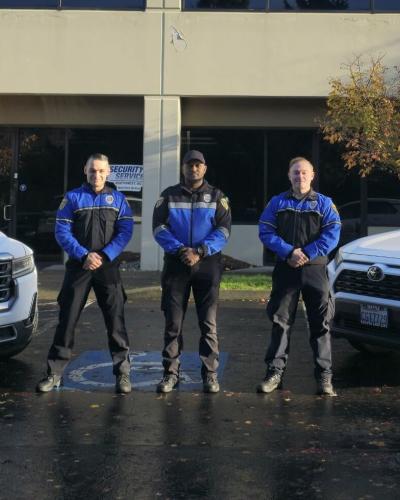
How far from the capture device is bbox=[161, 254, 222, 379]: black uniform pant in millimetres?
6043

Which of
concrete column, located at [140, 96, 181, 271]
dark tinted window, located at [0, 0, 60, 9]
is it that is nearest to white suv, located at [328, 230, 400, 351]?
concrete column, located at [140, 96, 181, 271]

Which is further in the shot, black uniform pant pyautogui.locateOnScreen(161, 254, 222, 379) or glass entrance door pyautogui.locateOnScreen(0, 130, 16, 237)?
glass entrance door pyautogui.locateOnScreen(0, 130, 16, 237)

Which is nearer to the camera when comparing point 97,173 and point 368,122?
point 97,173

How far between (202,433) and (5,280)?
7.42 feet

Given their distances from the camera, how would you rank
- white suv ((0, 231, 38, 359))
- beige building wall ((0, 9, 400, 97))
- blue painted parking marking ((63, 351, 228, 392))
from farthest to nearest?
beige building wall ((0, 9, 400, 97)) → blue painted parking marking ((63, 351, 228, 392)) → white suv ((0, 231, 38, 359))

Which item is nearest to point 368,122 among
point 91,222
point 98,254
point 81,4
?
point 81,4

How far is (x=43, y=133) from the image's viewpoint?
16.5 m

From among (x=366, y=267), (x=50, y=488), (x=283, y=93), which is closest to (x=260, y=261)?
(x=283, y=93)

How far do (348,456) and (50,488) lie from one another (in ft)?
5.92

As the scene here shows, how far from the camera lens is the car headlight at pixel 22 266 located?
637 centimetres

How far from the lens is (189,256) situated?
5875mm

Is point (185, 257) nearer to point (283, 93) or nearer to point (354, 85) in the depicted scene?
point (354, 85)

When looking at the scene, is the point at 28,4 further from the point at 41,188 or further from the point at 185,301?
the point at 185,301

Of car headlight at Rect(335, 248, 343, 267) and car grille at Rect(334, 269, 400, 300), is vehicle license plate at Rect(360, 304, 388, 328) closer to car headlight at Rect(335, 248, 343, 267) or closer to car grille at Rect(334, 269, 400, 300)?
car grille at Rect(334, 269, 400, 300)
